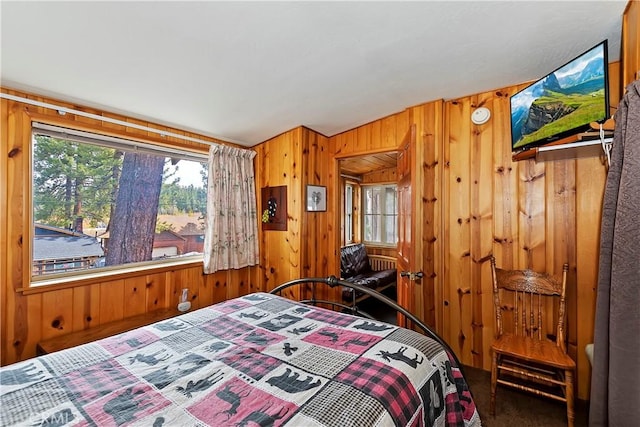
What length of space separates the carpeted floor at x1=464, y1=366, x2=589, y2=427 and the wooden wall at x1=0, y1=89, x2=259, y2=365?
2.71m

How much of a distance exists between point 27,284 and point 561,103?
3.46 metres

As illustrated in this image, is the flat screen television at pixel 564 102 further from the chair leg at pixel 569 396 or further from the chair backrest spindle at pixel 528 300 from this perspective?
the chair leg at pixel 569 396

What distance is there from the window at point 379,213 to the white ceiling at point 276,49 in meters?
2.78

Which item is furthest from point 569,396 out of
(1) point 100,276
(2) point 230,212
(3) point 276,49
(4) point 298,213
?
(1) point 100,276

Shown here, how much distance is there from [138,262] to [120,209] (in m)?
0.49

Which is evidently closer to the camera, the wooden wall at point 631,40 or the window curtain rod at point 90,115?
the wooden wall at point 631,40

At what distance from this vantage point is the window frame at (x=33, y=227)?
1807mm

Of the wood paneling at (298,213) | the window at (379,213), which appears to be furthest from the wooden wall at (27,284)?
the window at (379,213)

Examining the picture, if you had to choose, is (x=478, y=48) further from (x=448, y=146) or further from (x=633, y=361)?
(x=633, y=361)

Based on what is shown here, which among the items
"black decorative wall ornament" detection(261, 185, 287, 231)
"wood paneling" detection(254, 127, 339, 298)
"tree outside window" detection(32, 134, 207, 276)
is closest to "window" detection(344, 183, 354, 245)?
"wood paneling" detection(254, 127, 339, 298)

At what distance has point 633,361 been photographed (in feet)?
3.65

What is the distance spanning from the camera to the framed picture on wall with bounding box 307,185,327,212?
3.05m

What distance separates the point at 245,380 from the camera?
1.05m

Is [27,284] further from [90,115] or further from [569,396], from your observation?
[569,396]
